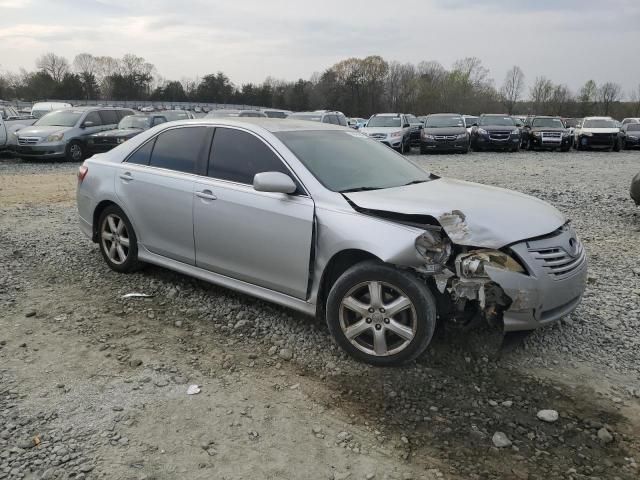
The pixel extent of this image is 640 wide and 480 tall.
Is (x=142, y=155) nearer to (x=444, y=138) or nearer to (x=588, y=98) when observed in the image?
(x=444, y=138)

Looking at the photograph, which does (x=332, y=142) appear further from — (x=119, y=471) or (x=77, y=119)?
(x=77, y=119)

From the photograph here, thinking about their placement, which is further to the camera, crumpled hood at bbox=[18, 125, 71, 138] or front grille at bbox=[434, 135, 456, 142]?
front grille at bbox=[434, 135, 456, 142]

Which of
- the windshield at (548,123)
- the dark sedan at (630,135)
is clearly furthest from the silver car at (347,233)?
the dark sedan at (630,135)

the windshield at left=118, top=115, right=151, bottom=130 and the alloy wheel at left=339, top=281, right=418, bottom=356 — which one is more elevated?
the windshield at left=118, top=115, right=151, bottom=130

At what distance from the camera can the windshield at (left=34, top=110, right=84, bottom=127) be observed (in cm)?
1693

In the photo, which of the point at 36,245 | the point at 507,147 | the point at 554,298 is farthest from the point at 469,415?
the point at 507,147

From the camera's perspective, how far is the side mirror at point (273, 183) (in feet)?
12.7

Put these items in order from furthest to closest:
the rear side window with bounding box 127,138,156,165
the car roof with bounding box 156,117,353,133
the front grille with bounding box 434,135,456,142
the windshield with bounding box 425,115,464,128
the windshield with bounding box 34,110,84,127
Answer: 1. the windshield with bounding box 425,115,464,128
2. the front grille with bounding box 434,135,456,142
3. the windshield with bounding box 34,110,84,127
4. the rear side window with bounding box 127,138,156,165
5. the car roof with bounding box 156,117,353,133

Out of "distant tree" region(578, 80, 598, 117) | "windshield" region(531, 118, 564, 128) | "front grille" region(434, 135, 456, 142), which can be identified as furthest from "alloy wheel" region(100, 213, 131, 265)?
"distant tree" region(578, 80, 598, 117)

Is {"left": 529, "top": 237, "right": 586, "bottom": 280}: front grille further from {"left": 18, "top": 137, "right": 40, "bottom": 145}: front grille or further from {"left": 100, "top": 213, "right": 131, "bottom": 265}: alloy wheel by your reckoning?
{"left": 18, "top": 137, "right": 40, "bottom": 145}: front grille

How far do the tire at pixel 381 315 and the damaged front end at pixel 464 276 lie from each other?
0.14 m

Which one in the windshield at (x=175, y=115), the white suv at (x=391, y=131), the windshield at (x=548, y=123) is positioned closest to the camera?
the windshield at (x=175, y=115)

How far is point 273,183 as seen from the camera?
12.7 feet

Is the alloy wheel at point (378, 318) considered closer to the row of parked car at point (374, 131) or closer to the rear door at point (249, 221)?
the rear door at point (249, 221)
